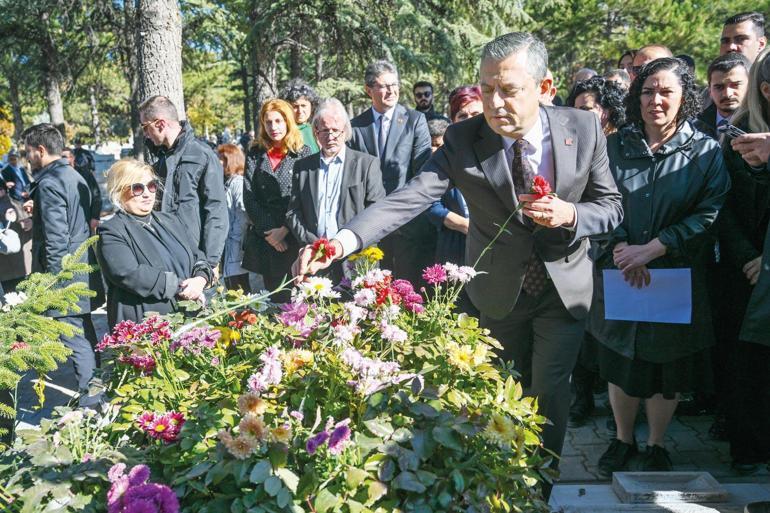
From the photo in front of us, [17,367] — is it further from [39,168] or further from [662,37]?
[662,37]

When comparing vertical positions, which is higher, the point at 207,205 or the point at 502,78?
the point at 502,78

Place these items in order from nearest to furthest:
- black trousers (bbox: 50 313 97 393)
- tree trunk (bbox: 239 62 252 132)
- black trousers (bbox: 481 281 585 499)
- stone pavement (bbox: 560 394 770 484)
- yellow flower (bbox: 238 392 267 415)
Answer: yellow flower (bbox: 238 392 267 415) < black trousers (bbox: 481 281 585 499) < stone pavement (bbox: 560 394 770 484) < black trousers (bbox: 50 313 97 393) < tree trunk (bbox: 239 62 252 132)

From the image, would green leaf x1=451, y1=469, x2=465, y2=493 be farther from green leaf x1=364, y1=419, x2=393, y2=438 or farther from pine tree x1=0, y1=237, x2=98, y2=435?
pine tree x1=0, y1=237, x2=98, y2=435

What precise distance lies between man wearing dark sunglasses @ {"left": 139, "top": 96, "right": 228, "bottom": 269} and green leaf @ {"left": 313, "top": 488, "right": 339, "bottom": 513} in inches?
115

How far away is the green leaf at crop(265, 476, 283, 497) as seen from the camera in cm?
A: 166

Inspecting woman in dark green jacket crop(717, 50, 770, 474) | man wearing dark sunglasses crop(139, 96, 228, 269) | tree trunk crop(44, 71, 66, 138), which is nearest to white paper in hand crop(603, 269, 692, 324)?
woman in dark green jacket crop(717, 50, 770, 474)

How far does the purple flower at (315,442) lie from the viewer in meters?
1.73

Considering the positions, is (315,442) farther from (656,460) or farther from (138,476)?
(656,460)

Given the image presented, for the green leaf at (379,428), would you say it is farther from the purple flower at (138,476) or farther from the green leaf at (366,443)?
the purple flower at (138,476)

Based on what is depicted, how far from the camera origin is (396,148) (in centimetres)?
525

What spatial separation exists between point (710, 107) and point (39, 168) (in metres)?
4.98

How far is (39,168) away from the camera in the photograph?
5.17 m

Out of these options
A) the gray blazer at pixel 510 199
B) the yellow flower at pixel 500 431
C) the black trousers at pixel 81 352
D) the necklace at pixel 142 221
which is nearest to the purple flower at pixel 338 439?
the yellow flower at pixel 500 431

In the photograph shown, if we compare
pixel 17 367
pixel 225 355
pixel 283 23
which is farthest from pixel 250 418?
pixel 283 23
